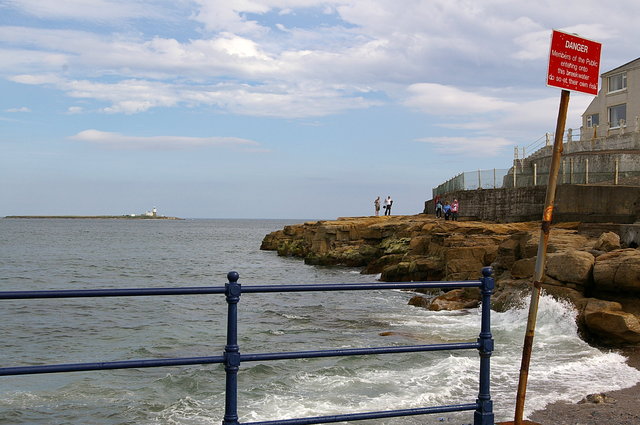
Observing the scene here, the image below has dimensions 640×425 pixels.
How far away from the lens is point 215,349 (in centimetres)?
1397

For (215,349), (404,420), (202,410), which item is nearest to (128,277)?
(215,349)

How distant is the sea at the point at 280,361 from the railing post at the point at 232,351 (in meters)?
3.53

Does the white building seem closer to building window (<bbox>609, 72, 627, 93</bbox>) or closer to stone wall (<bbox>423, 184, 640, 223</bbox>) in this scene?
building window (<bbox>609, 72, 627, 93</bbox>)

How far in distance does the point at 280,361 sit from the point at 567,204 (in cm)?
1738

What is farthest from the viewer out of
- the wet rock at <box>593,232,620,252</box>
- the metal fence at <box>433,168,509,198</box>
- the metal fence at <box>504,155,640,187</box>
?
the metal fence at <box>433,168,509,198</box>

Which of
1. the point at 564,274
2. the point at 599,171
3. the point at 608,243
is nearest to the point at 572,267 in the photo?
the point at 564,274

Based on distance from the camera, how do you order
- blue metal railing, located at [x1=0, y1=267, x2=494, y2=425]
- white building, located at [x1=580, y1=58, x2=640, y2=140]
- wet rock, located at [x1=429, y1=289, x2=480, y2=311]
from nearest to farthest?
blue metal railing, located at [x1=0, y1=267, x2=494, y2=425] < wet rock, located at [x1=429, y1=289, x2=480, y2=311] < white building, located at [x1=580, y1=58, x2=640, y2=140]

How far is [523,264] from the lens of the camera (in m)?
15.5

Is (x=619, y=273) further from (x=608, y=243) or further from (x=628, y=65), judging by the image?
(x=628, y=65)

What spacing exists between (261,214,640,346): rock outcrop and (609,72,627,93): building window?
1821cm

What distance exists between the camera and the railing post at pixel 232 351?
144 inches

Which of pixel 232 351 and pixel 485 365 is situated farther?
pixel 485 365

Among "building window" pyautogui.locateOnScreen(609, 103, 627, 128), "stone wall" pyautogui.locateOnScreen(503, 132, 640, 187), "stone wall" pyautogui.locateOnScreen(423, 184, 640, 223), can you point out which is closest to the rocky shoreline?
"stone wall" pyautogui.locateOnScreen(423, 184, 640, 223)

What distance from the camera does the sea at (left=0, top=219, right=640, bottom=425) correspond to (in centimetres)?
882
